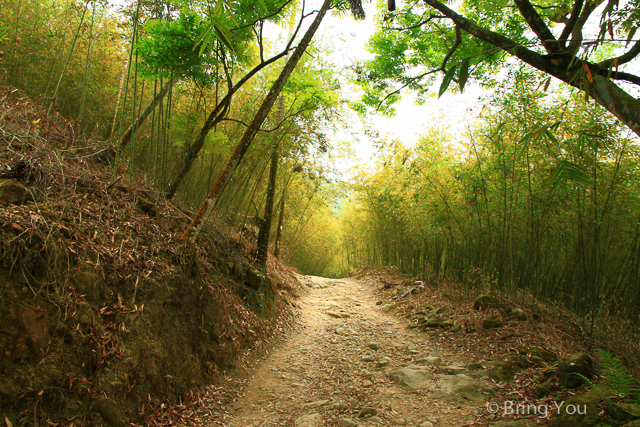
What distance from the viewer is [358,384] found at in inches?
99.0

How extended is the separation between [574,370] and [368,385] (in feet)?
4.60

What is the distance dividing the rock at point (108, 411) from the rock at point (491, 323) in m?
3.20

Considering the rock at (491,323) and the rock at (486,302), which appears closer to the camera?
the rock at (491,323)

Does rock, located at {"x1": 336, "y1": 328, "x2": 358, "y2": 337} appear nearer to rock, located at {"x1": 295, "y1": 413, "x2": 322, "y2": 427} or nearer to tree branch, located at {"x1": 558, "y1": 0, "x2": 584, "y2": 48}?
rock, located at {"x1": 295, "y1": 413, "x2": 322, "y2": 427}

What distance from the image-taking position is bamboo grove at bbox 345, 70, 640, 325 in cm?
258

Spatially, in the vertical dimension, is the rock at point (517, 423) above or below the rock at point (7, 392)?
below

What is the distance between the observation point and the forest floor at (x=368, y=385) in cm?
197

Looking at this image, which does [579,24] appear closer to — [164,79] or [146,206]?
[146,206]

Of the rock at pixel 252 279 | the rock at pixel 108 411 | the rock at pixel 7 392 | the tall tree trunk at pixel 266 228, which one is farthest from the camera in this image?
the tall tree trunk at pixel 266 228

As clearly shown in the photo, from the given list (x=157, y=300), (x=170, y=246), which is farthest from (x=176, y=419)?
(x=170, y=246)

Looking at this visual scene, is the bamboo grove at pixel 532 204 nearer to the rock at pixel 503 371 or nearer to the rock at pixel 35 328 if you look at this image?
the rock at pixel 503 371

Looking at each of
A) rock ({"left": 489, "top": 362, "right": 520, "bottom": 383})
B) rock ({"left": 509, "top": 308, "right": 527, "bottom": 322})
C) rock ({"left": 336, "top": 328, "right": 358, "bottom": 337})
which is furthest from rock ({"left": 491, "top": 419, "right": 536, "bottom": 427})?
rock ({"left": 336, "top": 328, "right": 358, "bottom": 337})

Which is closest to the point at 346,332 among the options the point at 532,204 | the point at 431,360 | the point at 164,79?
the point at 431,360

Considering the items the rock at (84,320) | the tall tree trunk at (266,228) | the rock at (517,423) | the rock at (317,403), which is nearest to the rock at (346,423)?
the rock at (317,403)
